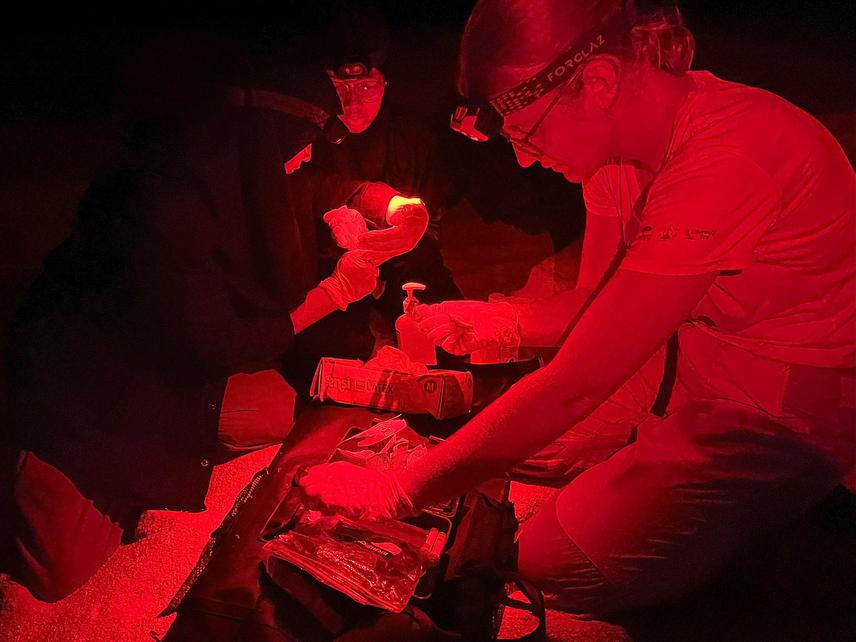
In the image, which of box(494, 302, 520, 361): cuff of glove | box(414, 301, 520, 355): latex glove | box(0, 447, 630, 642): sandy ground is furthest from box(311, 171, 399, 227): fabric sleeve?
box(0, 447, 630, 642): sandy ground

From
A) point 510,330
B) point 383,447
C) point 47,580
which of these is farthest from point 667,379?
point 47,580

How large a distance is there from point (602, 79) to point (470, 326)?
78 centimetres

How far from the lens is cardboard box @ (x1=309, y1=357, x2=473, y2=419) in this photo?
180 centimetres

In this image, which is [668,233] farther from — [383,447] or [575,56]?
[383,447]

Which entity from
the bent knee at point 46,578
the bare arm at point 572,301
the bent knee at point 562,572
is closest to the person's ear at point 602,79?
the bare arm at point 572,301

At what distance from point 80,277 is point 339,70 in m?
0.87

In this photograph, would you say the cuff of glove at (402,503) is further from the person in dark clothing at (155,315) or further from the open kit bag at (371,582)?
the person in dark clothing at (155,315)

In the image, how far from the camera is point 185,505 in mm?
1736

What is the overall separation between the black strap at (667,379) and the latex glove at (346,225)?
100cm

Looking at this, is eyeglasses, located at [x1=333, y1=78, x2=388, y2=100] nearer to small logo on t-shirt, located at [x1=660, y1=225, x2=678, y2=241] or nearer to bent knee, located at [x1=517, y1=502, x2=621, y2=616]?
small logo on t-shirt, located at [x1=660, y1=225, x2=678, y2=241]

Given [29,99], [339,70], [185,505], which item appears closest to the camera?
[339,70]

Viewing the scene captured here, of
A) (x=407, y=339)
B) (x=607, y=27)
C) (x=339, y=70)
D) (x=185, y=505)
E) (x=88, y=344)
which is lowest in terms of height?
(x=185, y=505)

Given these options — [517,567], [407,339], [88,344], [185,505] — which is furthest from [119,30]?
[517,567]

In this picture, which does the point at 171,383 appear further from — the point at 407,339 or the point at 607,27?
the point at 607,27
